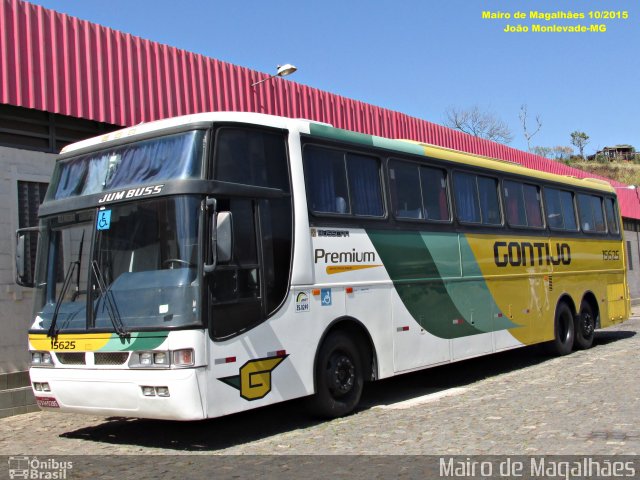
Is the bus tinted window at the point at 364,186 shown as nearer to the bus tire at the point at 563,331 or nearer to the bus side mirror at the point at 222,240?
the bus side mirror at the point at 222,240

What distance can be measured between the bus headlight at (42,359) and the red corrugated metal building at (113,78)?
3990 mm

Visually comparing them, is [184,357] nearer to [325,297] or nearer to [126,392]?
[126,392]

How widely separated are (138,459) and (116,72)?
22.3 ft

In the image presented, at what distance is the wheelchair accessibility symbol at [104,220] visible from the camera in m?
7.03

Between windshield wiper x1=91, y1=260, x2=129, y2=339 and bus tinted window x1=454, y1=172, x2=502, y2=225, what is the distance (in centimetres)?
563

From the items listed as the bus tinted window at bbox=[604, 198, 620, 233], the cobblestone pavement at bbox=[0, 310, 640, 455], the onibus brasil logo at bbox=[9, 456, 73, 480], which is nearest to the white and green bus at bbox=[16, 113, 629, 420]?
the cobblestone pavement at bbox=[0, 310, 640, 455]

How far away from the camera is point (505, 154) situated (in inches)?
892

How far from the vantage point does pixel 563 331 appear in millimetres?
13594

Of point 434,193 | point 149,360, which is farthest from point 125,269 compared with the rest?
point 434,193

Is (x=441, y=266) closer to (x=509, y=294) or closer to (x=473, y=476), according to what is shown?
(x=509, y=294)

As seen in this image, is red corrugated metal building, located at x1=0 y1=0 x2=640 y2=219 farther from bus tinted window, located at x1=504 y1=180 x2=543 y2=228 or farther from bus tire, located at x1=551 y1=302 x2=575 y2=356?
bus tire, located at x1=551 y1=302 x2=575 y2=356

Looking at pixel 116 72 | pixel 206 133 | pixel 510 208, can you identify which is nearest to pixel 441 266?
pixel 510 208

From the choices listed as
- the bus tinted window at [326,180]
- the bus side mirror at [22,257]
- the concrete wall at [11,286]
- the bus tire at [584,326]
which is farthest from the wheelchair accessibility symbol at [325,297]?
the bus tire at [584,326]

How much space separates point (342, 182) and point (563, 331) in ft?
23.7
